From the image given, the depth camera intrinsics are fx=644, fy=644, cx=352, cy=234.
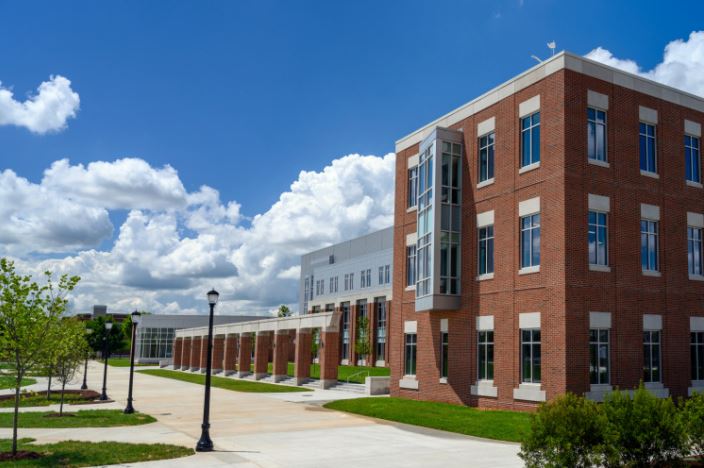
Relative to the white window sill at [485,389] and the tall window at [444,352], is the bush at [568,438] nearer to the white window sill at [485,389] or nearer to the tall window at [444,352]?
the white window sill at [485,389]

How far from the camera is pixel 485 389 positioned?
2612 cm

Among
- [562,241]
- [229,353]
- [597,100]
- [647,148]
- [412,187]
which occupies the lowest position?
[229,353]

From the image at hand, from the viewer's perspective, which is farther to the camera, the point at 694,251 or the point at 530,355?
the point at 694,251

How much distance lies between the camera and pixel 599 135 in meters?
25.1

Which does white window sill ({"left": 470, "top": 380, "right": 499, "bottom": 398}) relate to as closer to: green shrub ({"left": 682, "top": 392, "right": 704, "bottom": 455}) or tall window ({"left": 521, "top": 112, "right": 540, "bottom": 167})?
tall window ({"left": 521, "top": 112, "right": 540, "bottom": 167})

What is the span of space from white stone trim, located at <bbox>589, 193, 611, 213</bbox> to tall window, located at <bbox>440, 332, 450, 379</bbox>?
8.79 metres

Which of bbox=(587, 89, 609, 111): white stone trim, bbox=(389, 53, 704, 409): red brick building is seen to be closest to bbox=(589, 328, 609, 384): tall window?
bbox=(389, 53, 704, 409): red brick building

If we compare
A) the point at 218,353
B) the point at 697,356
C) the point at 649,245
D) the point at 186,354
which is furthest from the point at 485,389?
the point at 186,354

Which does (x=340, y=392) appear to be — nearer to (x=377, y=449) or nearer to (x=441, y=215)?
(x=441, y=215)

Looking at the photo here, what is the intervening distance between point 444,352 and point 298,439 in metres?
11.8

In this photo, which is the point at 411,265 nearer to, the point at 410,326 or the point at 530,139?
the point at 410,326

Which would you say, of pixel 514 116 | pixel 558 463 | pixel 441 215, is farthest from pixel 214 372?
pixel 558 463

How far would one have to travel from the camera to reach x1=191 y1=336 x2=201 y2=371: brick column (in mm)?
71875

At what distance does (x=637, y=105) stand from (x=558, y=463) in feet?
63.9
